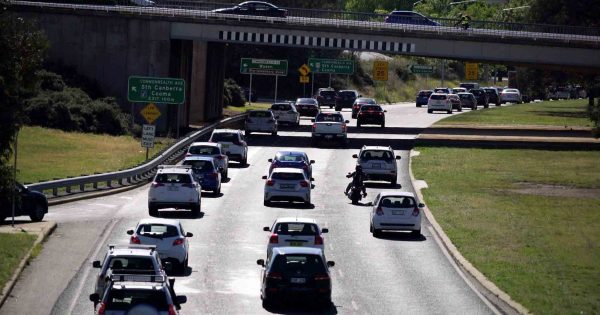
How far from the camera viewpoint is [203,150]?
186ft

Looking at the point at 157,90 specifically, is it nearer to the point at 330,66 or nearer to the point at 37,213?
the point at 37,213

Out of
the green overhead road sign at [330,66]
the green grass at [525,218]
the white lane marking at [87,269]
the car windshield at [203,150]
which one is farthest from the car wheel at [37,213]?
the green overhead road sign at [330,66]

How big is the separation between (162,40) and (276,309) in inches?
2003

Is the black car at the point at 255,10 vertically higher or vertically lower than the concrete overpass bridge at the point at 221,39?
higher

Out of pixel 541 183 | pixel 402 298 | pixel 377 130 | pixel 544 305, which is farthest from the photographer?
pixel 377 130

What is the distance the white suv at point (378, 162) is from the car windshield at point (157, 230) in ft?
79.2

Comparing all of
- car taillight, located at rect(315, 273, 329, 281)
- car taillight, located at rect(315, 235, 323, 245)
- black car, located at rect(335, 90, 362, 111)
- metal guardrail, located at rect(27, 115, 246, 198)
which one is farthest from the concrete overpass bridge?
car taillight, located at rect(315, 273, 329, 281)

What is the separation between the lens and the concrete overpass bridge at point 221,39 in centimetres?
7794

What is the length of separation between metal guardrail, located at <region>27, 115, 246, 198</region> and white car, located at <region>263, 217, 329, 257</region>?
1226cm

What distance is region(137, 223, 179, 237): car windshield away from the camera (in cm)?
3294

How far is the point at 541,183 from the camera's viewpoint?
60656mm

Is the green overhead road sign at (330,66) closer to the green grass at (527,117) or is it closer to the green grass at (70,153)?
the green grass at (527,117)

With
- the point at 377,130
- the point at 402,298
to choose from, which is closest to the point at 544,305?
the point at 402,298

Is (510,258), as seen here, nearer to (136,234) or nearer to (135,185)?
(136,234)
